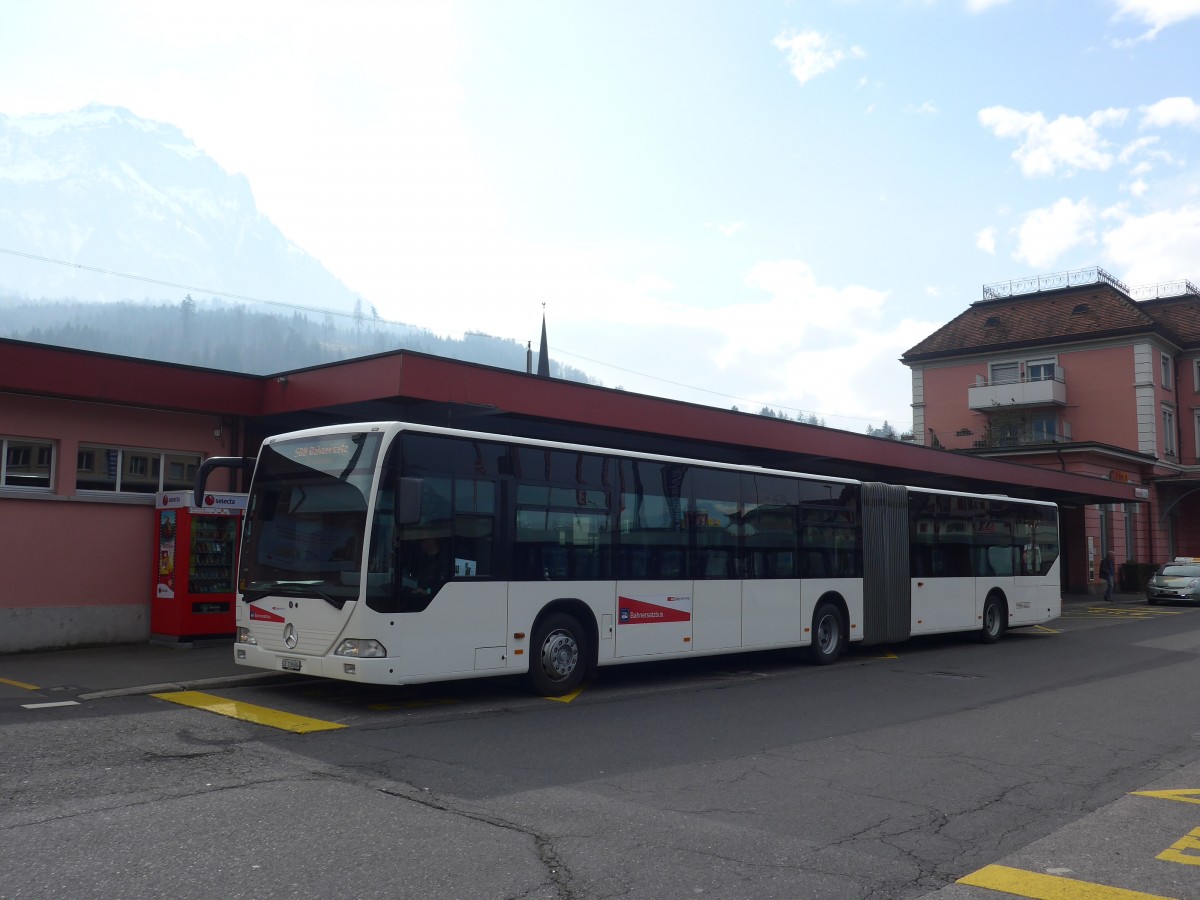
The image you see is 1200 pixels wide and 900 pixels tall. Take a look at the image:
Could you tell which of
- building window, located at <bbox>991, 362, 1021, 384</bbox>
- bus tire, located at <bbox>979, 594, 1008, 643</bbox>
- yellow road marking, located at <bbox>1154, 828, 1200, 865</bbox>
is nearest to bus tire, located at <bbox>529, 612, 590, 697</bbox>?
yellow road marking, located at <bbox>1154, 828, 1200, 865</bbox>

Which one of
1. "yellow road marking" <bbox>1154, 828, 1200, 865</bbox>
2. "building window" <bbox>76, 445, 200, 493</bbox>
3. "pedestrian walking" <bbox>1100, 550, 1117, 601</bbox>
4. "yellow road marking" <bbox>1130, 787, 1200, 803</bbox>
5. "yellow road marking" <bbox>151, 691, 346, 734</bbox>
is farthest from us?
"pedestrian walking" <bbox>1100, 550, 1117, 601</bbox>

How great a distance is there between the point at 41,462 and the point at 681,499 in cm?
968

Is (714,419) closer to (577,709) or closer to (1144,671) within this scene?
(1144,671)

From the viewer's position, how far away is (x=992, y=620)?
21.2 metres

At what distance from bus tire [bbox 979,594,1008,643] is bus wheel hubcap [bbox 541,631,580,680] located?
11844 mm

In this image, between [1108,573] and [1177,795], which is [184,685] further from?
[1108,573]

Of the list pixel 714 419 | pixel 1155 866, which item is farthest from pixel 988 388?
pixel 1155 866

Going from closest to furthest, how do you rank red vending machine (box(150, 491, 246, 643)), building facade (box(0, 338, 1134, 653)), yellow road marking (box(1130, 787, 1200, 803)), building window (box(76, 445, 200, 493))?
1. yellow road marking (box(1130, 787, 1200, 803))
2. building facade (box(0, 338, 1134, 653))
3. red vending machine (box(150, 491, 246, 643))
4. building window (box(76, 445, 200, 493))

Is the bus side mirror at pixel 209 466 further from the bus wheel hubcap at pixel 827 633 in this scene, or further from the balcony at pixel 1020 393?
the balcony at pixel 1020 393

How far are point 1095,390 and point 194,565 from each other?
46.9 metres

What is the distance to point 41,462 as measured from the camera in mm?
15352

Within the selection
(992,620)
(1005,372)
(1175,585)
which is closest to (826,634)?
(992,620)

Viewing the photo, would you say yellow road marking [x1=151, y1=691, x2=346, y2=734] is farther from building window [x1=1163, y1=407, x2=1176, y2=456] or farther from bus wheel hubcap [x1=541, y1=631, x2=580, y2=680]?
building window [x1=1163, y1=407, x2=1176, y2=456]

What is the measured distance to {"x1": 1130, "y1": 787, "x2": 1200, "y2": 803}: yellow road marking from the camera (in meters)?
7.44
